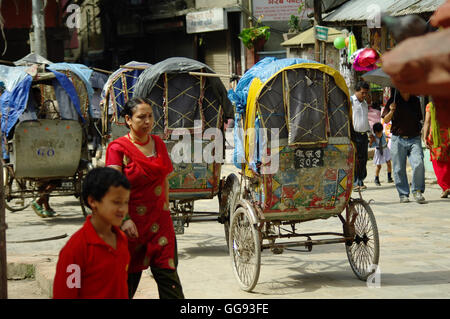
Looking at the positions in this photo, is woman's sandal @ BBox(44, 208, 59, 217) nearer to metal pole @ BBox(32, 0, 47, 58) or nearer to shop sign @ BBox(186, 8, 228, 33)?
metal pole @ BBox(32, 0, 47, 58)

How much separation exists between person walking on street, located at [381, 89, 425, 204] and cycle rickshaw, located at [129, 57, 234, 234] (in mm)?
3960

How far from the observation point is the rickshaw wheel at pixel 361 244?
657cm

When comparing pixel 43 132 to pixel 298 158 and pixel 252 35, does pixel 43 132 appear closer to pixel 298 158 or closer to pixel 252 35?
pixel 298 158

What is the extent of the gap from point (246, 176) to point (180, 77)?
1.88 metres

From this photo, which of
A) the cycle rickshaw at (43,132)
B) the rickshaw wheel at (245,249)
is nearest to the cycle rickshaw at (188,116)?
the rickshaw wheel at (245,249)

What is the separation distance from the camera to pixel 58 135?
10320mm

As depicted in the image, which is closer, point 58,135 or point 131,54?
point 58,135

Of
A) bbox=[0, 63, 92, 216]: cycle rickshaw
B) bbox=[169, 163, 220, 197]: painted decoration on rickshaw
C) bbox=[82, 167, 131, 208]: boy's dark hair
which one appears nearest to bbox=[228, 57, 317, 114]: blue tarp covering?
bbox=[169, 163, 220, 197]: painted decoration on rickshaw

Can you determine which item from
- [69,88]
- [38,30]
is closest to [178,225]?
[69,88]

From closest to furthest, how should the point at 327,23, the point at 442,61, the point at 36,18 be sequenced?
1. the point at 442,61
2. the point at 327,23
3. the point at 36,18

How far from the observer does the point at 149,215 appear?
4.79m

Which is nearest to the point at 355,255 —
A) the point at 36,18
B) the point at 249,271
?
the point at 249,271
